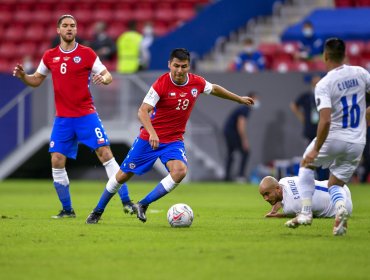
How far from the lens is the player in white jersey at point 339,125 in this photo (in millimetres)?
8734

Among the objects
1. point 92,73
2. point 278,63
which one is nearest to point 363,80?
point 92,73

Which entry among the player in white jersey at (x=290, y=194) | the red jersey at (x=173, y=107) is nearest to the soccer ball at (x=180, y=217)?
the red jersey at (x=173, y=107)

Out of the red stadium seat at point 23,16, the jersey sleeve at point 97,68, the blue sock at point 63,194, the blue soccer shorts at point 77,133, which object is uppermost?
the red stadium seat at point 23,16

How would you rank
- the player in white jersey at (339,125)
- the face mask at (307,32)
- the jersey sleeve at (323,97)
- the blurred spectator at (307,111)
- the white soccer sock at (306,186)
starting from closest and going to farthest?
the jersey sleeve at (323,97) → the player in white jersey at (339,125) → the white soccer sock at (306,186) → the blurred spectator at (307,111) → the face mask at (307,32)

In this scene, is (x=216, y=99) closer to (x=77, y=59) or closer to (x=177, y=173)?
(x=77, y=59)

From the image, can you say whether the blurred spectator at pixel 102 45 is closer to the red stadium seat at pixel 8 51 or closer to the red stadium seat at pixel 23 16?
the red stadium seat at pixel 8 51

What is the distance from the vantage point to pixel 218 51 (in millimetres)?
25266

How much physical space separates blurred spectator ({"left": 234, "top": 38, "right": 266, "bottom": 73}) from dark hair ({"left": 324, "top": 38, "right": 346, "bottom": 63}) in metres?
14.3

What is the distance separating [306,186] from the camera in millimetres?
9164

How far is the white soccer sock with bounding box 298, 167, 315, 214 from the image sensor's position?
9.10 metres

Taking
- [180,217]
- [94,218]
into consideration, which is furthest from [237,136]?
[180,217]

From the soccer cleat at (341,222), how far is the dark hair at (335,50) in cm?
145

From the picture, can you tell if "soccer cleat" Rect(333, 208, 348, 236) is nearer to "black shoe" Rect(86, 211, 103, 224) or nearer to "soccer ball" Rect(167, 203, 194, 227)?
"soccer ball" Rect(167, 203, 194, 227)

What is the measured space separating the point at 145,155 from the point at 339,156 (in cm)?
240
